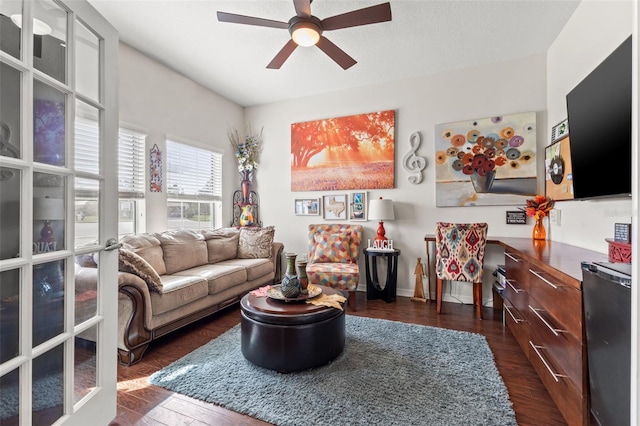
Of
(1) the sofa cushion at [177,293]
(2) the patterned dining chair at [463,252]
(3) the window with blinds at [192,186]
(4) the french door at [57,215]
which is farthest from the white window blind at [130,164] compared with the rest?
(2) the patterned dining chair at [463,252]

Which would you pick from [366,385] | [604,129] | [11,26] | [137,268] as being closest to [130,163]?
[137,268]

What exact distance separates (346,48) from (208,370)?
3.27 m

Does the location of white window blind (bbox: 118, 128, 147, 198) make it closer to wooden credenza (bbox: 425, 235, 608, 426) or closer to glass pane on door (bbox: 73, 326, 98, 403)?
glass pane on door (bbox: 73, 326, 98, 403)

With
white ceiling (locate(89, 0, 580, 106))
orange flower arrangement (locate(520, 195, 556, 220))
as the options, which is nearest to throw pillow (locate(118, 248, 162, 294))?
white ceiling (locate(89, 0, 580, 106))

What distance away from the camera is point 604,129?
4.99 ft

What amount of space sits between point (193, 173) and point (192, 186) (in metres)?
0.19

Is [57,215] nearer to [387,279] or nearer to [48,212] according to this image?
[48,212]

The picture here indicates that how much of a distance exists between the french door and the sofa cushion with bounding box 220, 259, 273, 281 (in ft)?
6.17

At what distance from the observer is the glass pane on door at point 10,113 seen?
1.01 meters

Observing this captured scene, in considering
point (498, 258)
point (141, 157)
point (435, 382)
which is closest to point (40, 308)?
point (435, 382)

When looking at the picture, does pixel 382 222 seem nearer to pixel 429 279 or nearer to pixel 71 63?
pixel 429 279

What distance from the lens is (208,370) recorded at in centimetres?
197

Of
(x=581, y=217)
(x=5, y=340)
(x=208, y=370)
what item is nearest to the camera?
(x=5, y=340)

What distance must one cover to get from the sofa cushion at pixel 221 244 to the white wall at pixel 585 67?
12.0 ft
